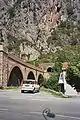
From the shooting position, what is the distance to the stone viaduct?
152 feet

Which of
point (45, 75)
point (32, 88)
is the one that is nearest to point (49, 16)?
point (45, 75)

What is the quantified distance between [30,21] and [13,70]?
53830mm

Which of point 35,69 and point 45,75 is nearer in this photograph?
point 35,69

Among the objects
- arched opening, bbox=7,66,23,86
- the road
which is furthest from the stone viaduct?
the road

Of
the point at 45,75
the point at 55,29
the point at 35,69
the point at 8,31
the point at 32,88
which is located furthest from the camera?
the point at 55,29

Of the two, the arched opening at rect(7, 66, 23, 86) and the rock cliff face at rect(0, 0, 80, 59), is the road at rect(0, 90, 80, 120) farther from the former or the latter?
the rock cliff face at rect(0, 0, 80, 59)

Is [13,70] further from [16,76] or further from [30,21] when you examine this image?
[30,21]

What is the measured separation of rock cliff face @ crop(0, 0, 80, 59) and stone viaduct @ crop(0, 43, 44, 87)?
31899 millimetres

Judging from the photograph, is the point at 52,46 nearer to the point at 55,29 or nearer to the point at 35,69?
the point at 55,29

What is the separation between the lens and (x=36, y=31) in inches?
4181

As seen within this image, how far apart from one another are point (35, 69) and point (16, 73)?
39.8 ft

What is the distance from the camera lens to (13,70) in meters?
55.5

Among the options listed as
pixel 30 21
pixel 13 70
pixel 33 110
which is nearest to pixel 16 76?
pixel 13 70

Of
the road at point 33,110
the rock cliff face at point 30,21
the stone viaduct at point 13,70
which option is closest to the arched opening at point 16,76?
the stone viaduct at point 13,70
